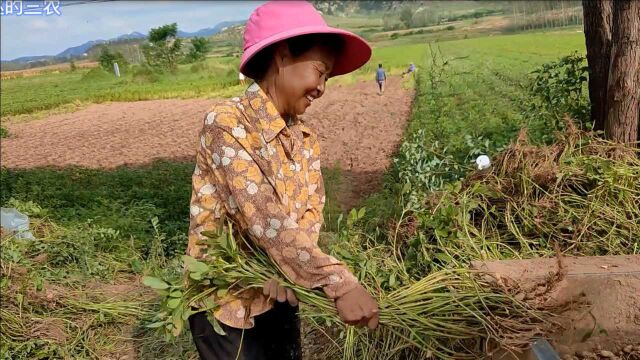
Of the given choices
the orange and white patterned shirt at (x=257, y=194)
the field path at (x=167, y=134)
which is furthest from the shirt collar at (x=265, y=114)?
the field path at (x=167, y=134)

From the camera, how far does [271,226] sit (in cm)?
127

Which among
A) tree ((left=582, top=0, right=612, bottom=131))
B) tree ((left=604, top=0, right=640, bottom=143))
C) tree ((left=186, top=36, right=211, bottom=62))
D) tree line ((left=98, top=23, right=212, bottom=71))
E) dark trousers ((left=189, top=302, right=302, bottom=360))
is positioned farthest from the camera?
tree ((left=186, top=36, right=211, bottom=62))

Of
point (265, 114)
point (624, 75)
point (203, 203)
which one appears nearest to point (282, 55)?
point (265, 114)

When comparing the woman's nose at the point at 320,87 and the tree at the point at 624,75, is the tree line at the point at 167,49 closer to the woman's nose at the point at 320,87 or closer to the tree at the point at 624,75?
the tree at the point at 624,75

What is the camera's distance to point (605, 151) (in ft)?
9.95

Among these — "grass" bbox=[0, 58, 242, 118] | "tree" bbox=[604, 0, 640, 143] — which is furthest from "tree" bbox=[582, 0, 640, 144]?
"grass" bbox=[0, 58, 242, 118]

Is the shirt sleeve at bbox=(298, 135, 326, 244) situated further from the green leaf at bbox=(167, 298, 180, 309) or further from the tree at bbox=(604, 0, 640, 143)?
the tree at bbox=(604, 0, 640, 143)

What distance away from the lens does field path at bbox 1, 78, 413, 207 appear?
310 inches

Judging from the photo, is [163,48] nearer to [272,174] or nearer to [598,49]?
[598,49]

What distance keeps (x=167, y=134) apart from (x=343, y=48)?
34.5 feet

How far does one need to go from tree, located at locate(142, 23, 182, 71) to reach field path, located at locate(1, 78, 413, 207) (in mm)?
1169

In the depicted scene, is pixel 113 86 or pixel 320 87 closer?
pixel 320 87

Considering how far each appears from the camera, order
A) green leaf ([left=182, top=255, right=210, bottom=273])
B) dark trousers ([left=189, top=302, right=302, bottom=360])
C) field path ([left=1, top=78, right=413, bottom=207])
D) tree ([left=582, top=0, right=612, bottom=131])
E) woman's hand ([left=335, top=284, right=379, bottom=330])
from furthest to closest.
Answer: field path ([left=1, top=78, right=413, bottom=207]) → tree ([left=582, top=0, right=612, bottom=131]) → dark trousers ([left=189, top=302, right=302, bottom=360]) → green leaf ([left=182, top=255, right=210, bottom=273]) → woman's hand ([left=335, top=284, right=379, bottom=330])

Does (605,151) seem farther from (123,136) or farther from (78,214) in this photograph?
(123,136)
